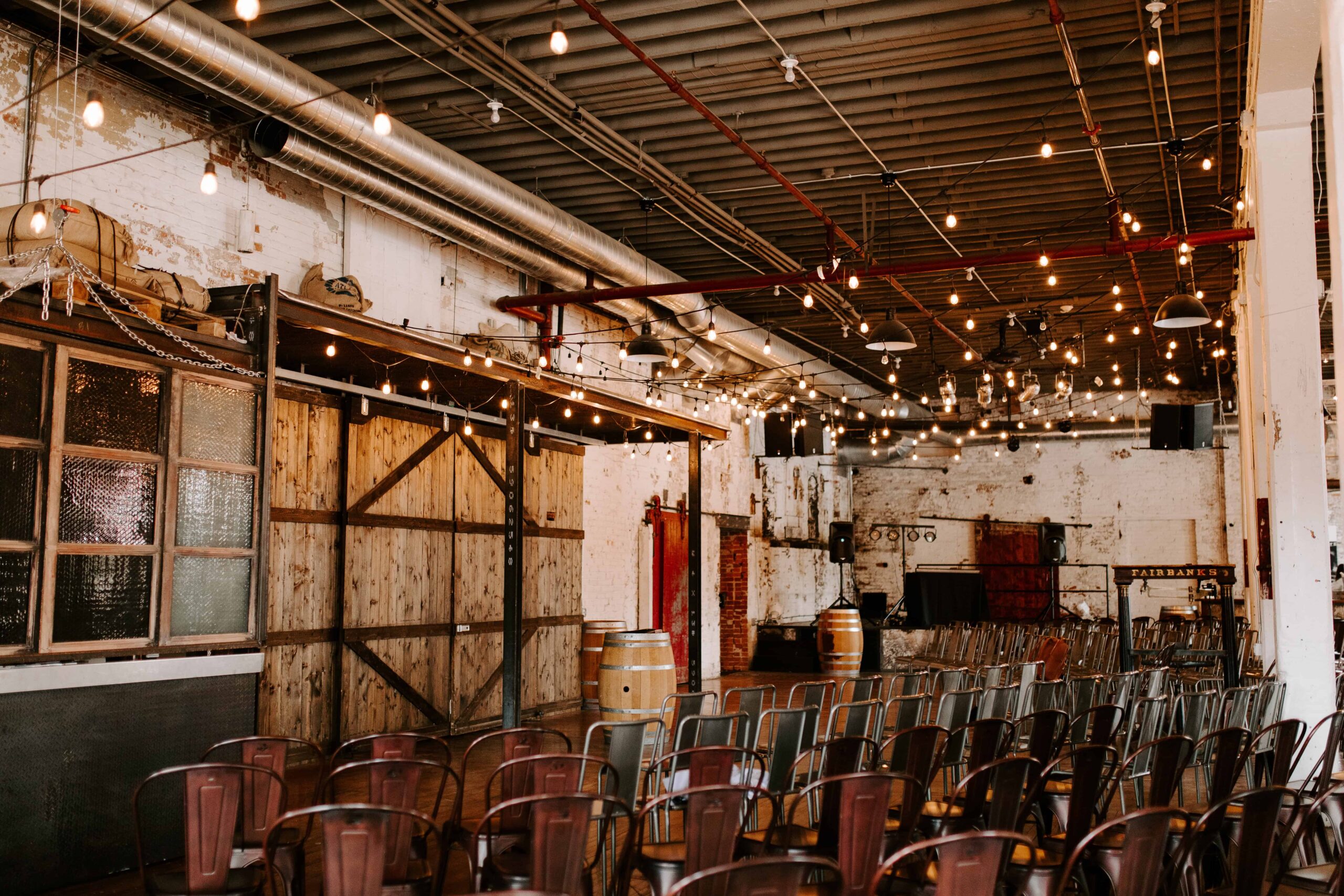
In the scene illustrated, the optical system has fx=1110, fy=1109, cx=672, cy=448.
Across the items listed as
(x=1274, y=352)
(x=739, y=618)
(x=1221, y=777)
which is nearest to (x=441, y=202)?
(x=1274, y=352)

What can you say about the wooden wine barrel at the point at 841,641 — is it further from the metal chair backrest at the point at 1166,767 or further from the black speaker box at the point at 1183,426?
the metal chair backrest at the point at 1166,767

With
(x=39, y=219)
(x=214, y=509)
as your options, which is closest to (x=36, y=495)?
(x=214, y=509)

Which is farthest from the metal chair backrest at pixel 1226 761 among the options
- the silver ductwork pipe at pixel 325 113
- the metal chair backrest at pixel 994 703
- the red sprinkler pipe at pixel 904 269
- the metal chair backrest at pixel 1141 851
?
the silver ductwork pipe at pixel 325 113

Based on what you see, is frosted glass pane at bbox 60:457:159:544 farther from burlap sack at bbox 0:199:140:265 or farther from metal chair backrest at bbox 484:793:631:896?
metal chair backrest at bbox 484:793:631:896

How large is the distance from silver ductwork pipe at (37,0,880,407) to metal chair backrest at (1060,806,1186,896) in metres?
5.37

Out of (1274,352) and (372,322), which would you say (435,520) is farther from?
(1274,352)

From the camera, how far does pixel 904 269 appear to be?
9242 mm

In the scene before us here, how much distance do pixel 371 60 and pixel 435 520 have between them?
395cm

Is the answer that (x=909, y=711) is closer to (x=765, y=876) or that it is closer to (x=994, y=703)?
(x=994, y=703)

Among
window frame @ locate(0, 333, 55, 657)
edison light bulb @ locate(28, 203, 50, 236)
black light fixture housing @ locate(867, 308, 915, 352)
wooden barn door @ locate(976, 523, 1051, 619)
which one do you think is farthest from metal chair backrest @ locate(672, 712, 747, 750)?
wooden barn door @ locate(976, 523, 1051, 619)

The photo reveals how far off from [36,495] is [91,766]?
4.23ft

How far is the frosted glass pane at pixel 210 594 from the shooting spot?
5637 millimetres

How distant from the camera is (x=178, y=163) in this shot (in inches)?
289

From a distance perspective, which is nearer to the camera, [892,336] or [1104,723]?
[1104,723]
